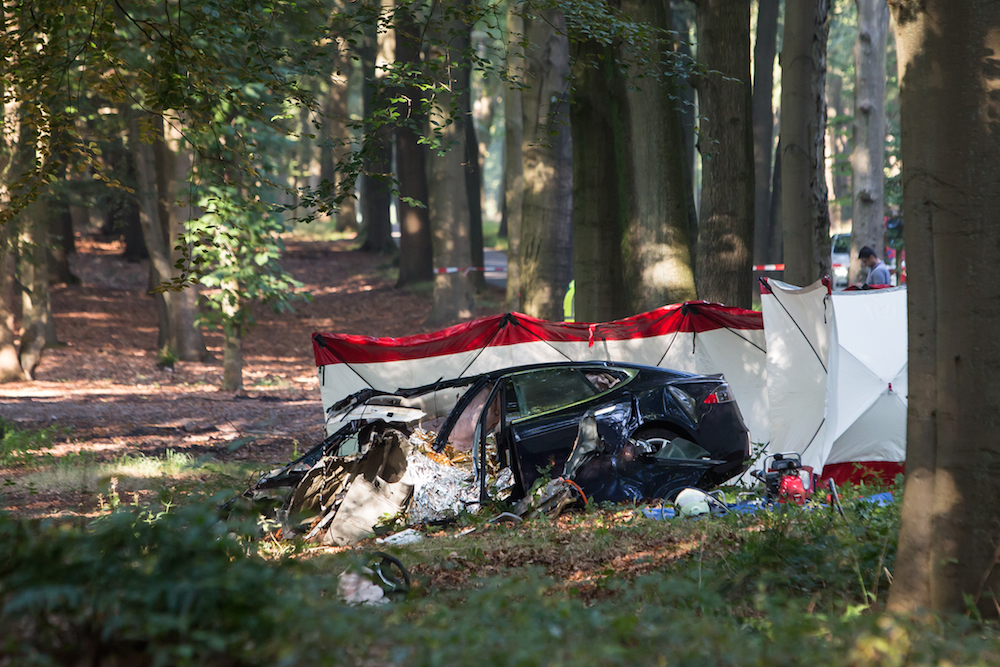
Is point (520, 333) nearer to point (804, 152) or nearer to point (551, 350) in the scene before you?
point (551, 350)

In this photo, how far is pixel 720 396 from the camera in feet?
27.5

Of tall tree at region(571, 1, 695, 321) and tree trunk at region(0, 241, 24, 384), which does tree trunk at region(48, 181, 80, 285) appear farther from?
tall tree at region(571, 1, 695, 321)

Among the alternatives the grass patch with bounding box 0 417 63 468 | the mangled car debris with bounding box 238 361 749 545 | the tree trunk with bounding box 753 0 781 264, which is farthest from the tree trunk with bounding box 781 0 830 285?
the tree trunk with bounding box 753 0 781 264

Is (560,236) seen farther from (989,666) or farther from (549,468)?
(989,666)

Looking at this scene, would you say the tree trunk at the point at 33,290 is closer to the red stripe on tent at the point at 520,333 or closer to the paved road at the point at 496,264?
the red stripe on tent at the point at 520,333

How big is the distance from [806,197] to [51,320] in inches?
698

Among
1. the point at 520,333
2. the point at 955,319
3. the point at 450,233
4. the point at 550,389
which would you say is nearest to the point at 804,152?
the point at 520,333

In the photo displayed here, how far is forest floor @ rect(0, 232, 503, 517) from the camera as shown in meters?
10.5

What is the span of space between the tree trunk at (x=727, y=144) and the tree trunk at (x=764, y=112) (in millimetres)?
10884

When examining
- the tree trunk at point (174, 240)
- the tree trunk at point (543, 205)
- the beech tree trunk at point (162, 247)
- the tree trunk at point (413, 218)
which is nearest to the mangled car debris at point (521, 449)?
the tree trunk at point (543, 205)

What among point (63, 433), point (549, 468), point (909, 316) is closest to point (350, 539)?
point (549, 468)

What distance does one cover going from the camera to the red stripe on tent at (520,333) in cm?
1043

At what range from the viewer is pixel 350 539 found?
296 inches

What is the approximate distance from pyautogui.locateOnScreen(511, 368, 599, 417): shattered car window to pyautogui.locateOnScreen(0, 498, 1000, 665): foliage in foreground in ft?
15.2
